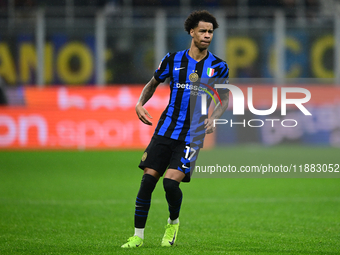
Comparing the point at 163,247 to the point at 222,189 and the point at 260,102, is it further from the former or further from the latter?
the point at 260,102

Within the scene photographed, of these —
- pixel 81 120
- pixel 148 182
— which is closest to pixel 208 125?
pixel 148 182

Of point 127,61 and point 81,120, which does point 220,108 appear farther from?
point 127,61

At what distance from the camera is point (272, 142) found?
1686 cm

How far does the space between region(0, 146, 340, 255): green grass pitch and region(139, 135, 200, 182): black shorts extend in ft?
2.44

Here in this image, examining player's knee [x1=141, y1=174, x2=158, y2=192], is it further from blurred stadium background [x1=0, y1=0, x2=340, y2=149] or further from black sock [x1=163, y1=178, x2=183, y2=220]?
blurred stadium background [x1=0, y1=0, x2=340, y2=149]

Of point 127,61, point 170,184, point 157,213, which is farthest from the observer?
point 127,61

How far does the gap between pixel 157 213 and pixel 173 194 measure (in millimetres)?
2374

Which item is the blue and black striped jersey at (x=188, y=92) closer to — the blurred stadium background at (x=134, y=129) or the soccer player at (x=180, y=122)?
the soccer player at (x=180, y=122)

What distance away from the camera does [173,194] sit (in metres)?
4.91

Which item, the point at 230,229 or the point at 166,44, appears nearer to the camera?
the point at 230,229

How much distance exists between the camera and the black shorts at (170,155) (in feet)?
16.0

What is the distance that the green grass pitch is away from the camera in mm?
5059

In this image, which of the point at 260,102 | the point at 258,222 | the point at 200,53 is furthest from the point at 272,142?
the point at 200,53

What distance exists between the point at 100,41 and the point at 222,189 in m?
10.5
